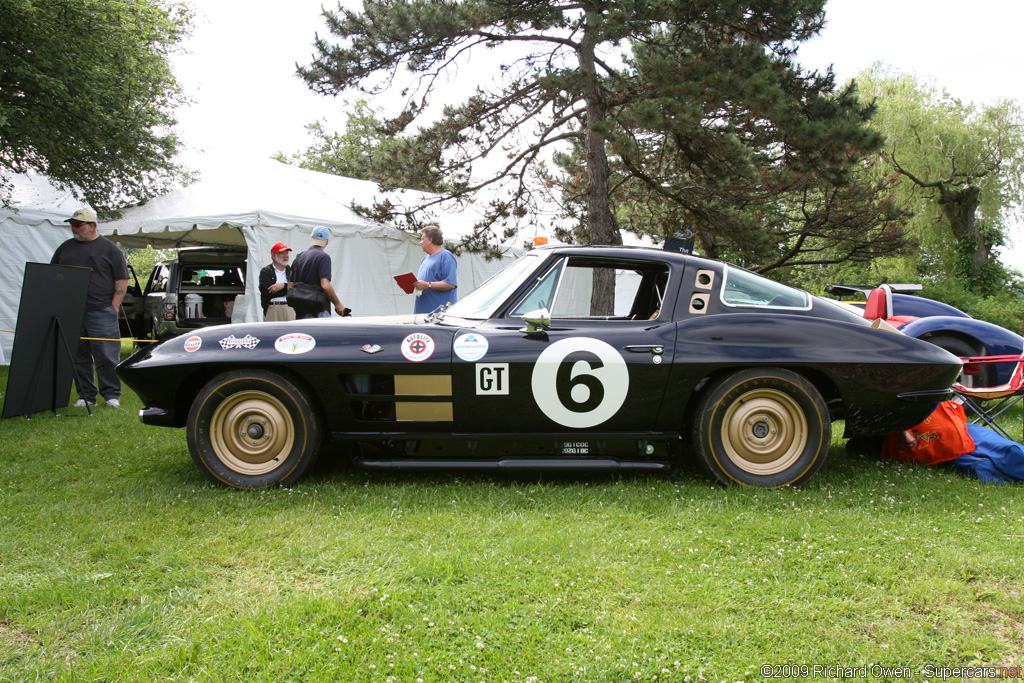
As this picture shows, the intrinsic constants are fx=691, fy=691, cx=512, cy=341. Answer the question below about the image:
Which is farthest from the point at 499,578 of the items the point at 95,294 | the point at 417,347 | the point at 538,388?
the point at 95,294

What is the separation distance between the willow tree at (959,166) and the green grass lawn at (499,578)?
25.0 meters

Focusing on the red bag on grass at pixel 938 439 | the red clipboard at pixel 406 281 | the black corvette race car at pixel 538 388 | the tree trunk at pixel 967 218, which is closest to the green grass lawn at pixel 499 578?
the black corvette race car at pixel 538 388

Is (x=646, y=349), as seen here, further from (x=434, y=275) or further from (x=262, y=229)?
(x=262, y=229)

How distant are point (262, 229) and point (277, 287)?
371 centimetres

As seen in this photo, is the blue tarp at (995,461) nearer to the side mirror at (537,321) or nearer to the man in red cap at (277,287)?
the side mirror at (537,321)

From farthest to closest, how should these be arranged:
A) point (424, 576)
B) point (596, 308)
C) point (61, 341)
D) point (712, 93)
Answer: point (712, 93) → point (596, 308) → point (61, 341) → point (424, 576)

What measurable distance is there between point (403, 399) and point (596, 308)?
13.7ft

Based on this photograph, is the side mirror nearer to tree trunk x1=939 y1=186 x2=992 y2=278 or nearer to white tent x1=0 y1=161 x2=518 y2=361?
white tent x1=0 y1=161 x2=518 y2=361

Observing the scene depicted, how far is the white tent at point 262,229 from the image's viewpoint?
1072cm

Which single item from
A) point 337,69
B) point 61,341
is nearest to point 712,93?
point 337,69

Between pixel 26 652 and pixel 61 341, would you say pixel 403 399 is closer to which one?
pixel 26 652

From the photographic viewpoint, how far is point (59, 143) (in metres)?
11.0

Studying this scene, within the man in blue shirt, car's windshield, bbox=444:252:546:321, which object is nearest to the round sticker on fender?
car's windshield, bbox=444:252:546:321

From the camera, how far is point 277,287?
734 centimetres
